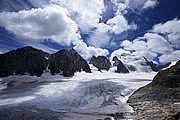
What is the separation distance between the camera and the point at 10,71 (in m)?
103

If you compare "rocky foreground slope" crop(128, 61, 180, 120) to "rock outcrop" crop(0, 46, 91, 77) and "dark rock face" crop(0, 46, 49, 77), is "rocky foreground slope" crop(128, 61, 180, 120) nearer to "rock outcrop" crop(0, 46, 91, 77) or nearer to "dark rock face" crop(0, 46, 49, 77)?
"rock outcrop" crop(0, 46, 91, 77)

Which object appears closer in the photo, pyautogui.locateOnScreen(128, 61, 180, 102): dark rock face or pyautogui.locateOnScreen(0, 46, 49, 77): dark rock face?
pyautogui.locateOnScreen(128, 61, 180, 102): dark rock face

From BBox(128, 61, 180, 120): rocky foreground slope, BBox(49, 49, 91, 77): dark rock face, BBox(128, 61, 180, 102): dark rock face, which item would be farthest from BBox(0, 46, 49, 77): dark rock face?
BBox(128, 61, 180, 120): rocky foreground slope

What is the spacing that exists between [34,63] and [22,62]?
669 centimetres

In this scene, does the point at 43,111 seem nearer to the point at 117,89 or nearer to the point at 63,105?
the point at 63,105

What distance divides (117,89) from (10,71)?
7711cm

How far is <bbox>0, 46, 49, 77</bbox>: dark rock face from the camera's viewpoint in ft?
344

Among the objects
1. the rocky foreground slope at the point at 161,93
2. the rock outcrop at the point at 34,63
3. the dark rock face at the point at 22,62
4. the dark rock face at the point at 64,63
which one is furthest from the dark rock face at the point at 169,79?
the dark rock face at the point at 64,63

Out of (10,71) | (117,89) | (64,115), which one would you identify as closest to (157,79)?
(117,89)

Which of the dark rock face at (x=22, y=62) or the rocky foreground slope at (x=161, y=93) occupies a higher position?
the dark rock face at (x=22, y=62)

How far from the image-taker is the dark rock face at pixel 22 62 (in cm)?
10481

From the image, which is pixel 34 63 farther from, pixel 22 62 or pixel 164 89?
pixel 164 89

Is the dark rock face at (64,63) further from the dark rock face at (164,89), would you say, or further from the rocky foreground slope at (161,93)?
the rocky foreground slope at (161,93)

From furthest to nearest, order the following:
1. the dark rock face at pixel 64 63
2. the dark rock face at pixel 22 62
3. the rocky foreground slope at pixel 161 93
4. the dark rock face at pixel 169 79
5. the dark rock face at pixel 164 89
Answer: the dark rock face at pixel 64 63
the dark rock face at pixel 22 62
the dark rock face at pixel 169 79
the dark rock face at pixel 164 89
the rocky foreground slope at pixel 161 93
